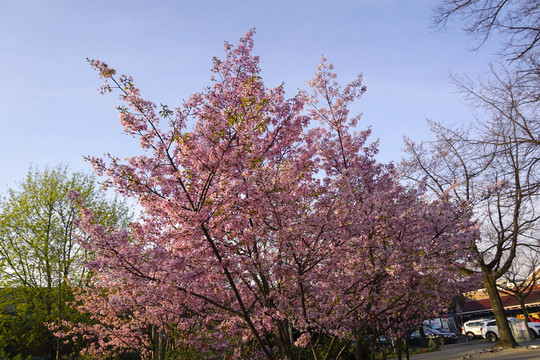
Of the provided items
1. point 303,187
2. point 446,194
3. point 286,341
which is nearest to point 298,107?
point 303,187

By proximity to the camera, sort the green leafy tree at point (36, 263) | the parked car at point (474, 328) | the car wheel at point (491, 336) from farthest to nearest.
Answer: the parked car at point (474, 328) < the car wheel at point (491, 336) < the green leafy tree at point (36, 263)

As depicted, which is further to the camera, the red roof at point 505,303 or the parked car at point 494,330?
the red roof at point 505,303

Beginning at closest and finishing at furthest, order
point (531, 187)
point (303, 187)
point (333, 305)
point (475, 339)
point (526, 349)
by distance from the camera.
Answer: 1. point (333, 305)
2. point (303, 187)
3. point (531, 187)
4. point (526, 349)
5. point (475, 339)

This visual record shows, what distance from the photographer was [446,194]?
379 inches

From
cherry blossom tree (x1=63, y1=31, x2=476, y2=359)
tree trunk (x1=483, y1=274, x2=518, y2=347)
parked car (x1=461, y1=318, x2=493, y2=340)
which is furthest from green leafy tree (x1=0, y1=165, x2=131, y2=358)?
parked car (x1=461, y1=318, x2=493, y2=340)

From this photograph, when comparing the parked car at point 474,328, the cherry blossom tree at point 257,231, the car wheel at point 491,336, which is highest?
the cherry blossom tree at point 257,231

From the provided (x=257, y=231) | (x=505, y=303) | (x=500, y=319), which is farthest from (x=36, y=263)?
(x=505, y=303)

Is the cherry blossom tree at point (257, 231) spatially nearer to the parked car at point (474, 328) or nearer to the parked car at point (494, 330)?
the parked car at point (494, 330)

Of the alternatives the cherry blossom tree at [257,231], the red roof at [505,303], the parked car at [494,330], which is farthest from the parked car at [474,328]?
the cherry blossom tree at [257,231]

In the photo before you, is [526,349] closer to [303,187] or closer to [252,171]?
[303,187]

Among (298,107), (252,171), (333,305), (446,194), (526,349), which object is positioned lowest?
(526,349)

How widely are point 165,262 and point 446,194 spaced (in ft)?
24.6

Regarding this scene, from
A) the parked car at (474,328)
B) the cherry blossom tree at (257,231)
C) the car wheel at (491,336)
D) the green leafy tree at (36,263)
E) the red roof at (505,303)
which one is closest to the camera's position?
the cherry blossom tree at (257,231)

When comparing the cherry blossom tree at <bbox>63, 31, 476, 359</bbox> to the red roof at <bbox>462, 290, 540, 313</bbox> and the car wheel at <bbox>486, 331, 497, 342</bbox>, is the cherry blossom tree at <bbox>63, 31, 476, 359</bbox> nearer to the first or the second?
the car wheel at <bbox>486, 331, 497, 342</bbox>
